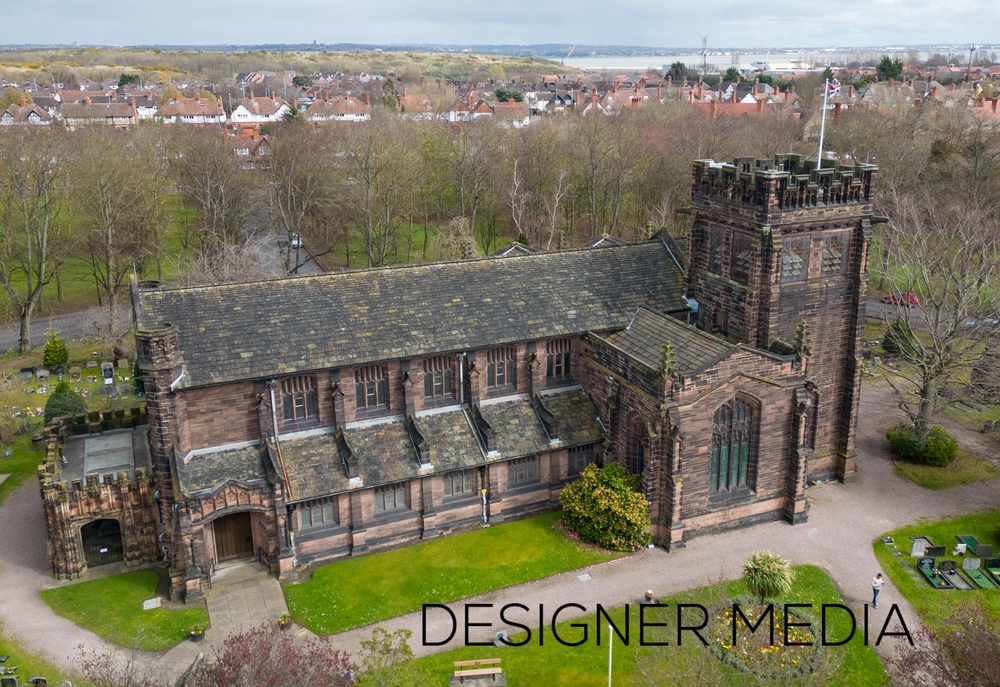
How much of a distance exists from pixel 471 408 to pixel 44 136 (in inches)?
1892

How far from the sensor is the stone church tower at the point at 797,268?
34156 mm

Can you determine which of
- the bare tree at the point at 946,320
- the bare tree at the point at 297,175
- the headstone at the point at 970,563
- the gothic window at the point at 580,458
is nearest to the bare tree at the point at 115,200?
the bare tree at the point at 297,175

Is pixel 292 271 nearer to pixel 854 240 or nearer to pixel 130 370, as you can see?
pixel 130 370

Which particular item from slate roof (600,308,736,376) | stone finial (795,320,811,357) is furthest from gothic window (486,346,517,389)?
stone finial (795,320,811,357)

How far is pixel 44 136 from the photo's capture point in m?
62.5

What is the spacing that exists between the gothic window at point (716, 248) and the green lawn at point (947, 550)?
46.5 feet

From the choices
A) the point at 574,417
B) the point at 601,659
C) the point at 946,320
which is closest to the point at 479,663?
the point at 601,659

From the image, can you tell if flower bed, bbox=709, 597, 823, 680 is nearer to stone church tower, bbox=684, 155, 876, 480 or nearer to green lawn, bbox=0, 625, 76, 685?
stone church tower, bbox=684, 155, 876, 480

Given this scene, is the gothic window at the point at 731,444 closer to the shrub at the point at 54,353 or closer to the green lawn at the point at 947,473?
the green lawn at the point at 947,473

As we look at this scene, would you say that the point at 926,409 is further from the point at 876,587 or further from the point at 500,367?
the point at 500,367

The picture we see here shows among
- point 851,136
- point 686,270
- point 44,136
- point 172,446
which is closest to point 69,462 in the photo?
point 172,446

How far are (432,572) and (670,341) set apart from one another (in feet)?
46.2

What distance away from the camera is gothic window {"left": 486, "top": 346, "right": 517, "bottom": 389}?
3588cm

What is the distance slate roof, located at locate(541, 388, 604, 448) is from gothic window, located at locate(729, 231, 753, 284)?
8899 mm
